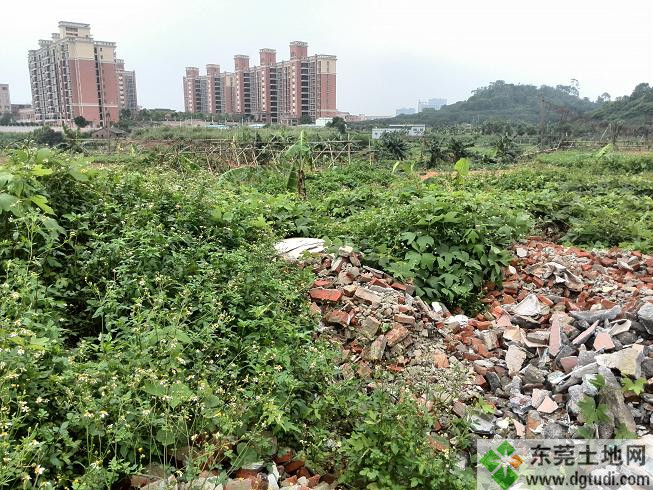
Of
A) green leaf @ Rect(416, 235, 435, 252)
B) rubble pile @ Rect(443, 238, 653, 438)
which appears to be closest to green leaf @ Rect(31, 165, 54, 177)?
green leaf @ Rect(416, 235, 435, 252)

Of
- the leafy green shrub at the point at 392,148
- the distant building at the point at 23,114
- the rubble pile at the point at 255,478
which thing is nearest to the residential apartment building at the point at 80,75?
the distant building at the point at 23,114

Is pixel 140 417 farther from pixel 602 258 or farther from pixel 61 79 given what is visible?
pixel 61 79

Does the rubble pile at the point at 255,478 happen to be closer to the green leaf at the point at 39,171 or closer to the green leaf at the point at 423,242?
the green leaf at the point at 39,171

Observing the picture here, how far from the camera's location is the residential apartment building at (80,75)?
5159 cm

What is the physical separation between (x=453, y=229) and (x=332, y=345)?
216 cm

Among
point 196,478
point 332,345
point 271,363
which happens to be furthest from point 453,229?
point 196,478

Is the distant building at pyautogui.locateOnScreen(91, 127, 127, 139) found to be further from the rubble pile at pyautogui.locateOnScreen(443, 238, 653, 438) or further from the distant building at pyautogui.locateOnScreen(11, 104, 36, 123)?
the rubble pile at pyautogui.locateOnScreen(443, 238, 653, 438)

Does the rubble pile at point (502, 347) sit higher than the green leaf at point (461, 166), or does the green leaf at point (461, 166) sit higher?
the green leaf at point (461, 166)

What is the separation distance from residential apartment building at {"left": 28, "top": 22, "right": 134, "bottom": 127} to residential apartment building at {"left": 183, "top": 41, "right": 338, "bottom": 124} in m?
16.9

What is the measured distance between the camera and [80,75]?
51500 mm

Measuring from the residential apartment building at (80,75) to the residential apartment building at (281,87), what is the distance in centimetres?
1688

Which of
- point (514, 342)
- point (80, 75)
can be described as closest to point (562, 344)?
point (514, 342)

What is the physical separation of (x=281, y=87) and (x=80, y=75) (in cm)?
2474

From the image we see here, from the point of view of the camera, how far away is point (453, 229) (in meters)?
5.14
